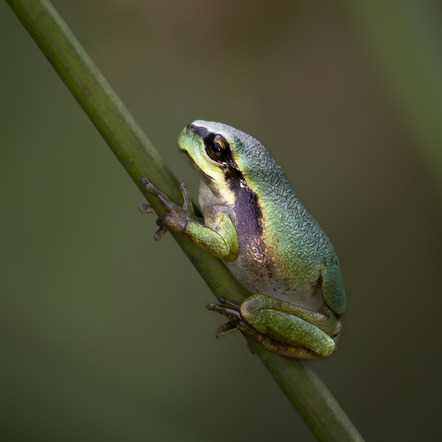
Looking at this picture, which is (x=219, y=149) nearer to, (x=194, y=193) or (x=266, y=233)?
(x=266, y=233)

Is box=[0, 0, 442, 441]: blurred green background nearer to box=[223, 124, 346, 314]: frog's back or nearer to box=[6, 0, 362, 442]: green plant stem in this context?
box=[223, 124, 346, 314]: frog's back

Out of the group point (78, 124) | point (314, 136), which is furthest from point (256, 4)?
point (78, 124)

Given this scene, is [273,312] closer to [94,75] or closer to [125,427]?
[125,427]

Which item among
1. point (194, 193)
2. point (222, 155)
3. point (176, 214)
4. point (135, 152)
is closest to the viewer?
point (135, 152)

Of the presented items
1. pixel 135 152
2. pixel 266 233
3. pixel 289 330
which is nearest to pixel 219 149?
pixel 266 233

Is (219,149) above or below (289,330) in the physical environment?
above

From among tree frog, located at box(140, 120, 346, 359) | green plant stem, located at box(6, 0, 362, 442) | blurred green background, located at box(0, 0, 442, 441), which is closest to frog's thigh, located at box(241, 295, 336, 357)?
tree frog, located at box(140, 120, 346, 359)

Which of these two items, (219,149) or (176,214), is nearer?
(176,214)
